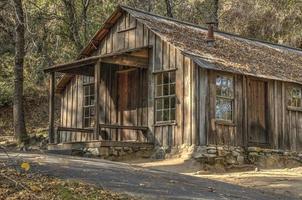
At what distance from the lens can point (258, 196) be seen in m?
11.3

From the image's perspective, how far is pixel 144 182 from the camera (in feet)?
36.2

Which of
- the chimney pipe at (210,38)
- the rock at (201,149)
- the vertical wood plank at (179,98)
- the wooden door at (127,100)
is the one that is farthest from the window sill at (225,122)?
the wooden door at (127,100)

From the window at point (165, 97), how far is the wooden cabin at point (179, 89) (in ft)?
0.11

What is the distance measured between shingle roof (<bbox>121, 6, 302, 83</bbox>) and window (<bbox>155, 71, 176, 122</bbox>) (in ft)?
4.14

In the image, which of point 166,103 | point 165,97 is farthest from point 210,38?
point 166,103

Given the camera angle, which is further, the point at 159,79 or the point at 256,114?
the point at 256,114

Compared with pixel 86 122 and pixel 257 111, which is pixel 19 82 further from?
pixel 257 111

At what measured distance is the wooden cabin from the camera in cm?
1800

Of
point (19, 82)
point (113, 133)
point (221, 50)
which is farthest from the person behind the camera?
point (19, 82)

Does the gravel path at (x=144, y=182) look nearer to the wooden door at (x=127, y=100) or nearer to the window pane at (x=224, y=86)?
the window pane at (x=224, y=86)

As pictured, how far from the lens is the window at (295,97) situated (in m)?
20.6

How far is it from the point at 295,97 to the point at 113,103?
668 centimetres

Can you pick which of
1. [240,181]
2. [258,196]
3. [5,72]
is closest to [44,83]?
[5,72]

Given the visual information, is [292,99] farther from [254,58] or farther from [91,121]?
[91,121]
